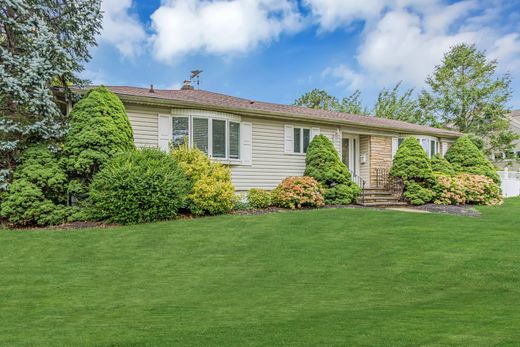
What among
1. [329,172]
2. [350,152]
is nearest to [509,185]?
[350,152]

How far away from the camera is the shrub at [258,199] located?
13164 mm

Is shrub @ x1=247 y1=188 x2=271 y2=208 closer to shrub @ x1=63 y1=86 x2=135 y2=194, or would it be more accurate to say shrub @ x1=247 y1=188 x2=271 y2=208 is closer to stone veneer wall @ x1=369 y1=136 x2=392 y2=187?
shrub @ x1=63 y1=86 x2=135 y2=194

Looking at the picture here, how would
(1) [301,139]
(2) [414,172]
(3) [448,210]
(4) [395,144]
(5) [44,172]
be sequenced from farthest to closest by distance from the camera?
1. (4) [395,144]
2. (1) [301,139]
3. (2) [414,172]
4. (3) [448,210]
5. (5) [44,172]

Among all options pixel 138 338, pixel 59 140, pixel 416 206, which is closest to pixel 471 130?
pixel 416 206

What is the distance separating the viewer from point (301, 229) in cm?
976

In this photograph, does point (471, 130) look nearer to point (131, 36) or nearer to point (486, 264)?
point (131, 36)

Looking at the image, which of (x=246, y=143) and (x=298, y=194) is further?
(x=246, y=143)

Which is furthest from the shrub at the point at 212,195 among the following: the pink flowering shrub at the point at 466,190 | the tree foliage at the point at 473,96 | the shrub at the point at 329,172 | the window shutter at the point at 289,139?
the tree foliage at the point at 473,96

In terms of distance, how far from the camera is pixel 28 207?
33.0 ft

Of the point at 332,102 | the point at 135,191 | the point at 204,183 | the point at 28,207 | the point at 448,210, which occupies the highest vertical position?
the point at 332,102

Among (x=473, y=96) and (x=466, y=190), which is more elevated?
(x=473, y=96)

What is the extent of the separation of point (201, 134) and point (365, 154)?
827 cm

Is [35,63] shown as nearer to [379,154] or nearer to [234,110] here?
[234,110]

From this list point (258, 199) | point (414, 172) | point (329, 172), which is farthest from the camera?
point (414, 172)
